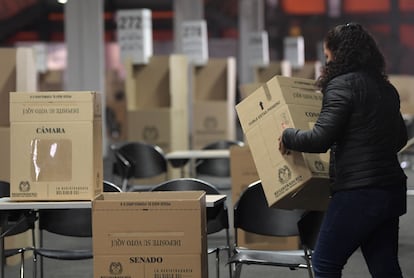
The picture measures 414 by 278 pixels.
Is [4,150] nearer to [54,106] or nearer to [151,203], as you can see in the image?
[54,106]

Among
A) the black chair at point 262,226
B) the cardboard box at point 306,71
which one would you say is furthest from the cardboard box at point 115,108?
the black chair at point 262,226

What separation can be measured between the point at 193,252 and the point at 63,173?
75cm

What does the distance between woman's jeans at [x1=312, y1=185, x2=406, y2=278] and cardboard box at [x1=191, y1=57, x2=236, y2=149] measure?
6.76 m

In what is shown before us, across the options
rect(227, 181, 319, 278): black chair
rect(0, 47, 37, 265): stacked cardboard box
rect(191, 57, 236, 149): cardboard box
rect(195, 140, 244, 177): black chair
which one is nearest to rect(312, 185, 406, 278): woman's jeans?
rect(227, 181, 319, 278): black chair

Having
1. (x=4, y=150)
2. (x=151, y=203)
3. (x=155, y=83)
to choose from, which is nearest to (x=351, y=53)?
(x=151, y=203)

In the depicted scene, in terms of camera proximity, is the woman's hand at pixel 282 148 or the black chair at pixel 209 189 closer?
the woman's hand at pixel 282 148

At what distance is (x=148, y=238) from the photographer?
3646 millimetres

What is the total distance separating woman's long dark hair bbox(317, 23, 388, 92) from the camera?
134 inches

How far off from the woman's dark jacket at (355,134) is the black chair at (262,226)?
0.95m

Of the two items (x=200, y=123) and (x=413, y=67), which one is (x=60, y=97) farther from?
(x=413, y=67)

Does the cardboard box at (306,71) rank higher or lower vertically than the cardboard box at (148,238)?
higher

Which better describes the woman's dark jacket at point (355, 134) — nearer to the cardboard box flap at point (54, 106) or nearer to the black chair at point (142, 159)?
the cardboard box flap at point (54, 106)

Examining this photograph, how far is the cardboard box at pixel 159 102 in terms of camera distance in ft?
31.3

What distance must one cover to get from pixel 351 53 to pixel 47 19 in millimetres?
17994
